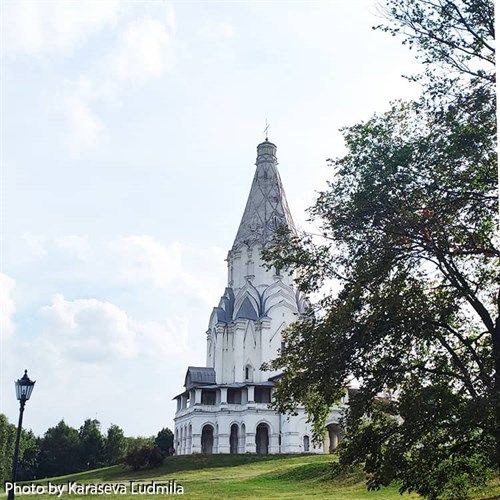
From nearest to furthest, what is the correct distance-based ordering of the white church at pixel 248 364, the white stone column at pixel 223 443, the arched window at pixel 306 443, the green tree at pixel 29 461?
the arched window at pixel 306 443
the white stone column at pixel 223 443
the white church at pixel 248 364
the green tree at pixel 29 461

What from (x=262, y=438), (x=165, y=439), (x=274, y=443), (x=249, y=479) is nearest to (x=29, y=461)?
(x=165, y=439)

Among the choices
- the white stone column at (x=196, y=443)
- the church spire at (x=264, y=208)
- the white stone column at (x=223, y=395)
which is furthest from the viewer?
the church spire at (x=264, y=208)

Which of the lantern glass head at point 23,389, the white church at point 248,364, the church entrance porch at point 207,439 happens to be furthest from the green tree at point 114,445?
the lantern glass head at point 23,389

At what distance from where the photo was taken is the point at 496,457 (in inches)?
474

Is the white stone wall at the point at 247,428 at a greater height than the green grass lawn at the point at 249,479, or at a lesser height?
greater

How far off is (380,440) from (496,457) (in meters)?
2.27

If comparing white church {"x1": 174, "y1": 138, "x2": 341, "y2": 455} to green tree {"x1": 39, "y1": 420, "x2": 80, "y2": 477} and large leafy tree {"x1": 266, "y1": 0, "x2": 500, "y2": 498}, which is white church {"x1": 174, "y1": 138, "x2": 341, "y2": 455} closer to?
green tree {"x1": 39, "y1": 420, "x2": 80, "y2": 477}

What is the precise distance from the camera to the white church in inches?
2018

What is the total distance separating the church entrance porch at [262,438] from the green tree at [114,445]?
1805 cm

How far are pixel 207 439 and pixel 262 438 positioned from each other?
16.8 feet

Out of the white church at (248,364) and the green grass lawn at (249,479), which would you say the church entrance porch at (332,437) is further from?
the green grass lawn at (249,479)

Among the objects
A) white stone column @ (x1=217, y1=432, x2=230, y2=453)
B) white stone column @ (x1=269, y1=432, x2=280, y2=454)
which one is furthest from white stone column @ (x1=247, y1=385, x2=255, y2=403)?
white stone column @ (x1=217, y1=432, x2=230, y2=453)

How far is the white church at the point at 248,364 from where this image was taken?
5125cm

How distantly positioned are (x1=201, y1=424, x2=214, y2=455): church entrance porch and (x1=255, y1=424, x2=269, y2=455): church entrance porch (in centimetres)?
384
